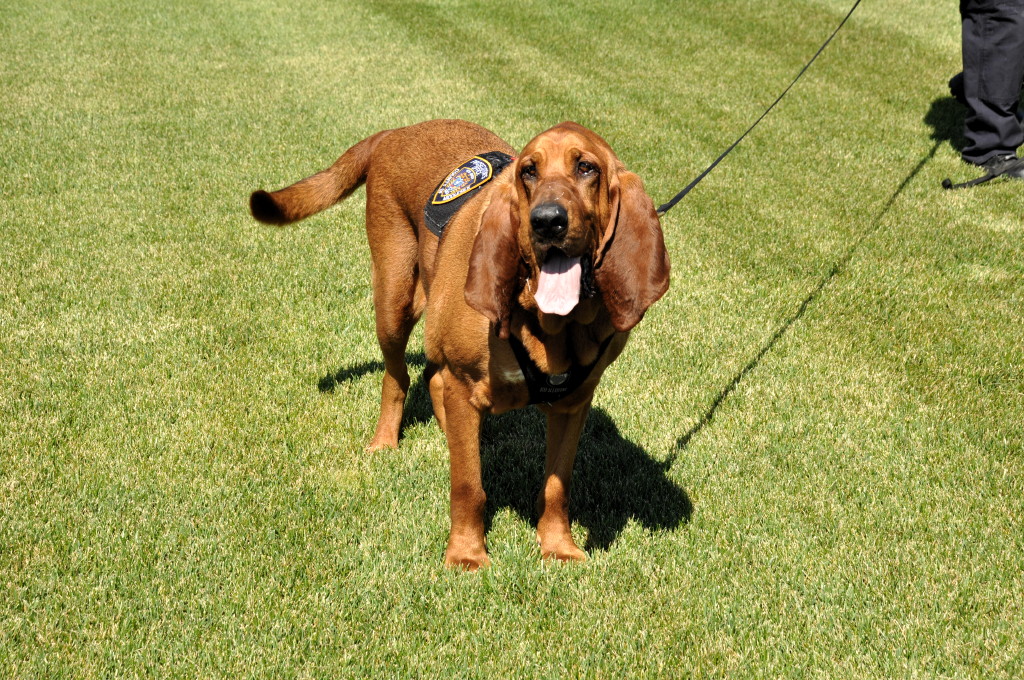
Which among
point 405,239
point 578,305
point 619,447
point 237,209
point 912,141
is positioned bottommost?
point 912,141

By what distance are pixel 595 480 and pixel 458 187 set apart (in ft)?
5.31

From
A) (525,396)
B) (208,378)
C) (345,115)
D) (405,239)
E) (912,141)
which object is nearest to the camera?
(525,396)

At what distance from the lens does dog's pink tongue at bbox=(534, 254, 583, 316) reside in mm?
3170

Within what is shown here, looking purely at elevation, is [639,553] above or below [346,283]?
above

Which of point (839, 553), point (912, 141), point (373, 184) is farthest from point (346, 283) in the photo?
point (912, 141)

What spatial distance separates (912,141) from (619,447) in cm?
634

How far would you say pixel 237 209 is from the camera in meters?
7.86

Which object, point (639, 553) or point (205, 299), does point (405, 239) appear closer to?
point (639, 553)

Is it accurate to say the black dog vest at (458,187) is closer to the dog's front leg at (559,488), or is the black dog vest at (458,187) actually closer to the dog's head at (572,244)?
the dog's head at (572,244)

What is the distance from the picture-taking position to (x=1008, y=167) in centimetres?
848

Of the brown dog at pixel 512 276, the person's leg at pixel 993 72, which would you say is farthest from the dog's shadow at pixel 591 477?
the person's leg at pixel 993 72

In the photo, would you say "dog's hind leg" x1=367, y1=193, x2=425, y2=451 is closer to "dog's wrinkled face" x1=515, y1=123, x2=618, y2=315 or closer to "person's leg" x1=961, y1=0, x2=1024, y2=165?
"dog's wrinkled face" x1=515, y1=123, x2=618, y2=315

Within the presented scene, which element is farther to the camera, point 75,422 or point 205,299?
point 205,299

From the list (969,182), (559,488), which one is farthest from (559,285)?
(969,182)
